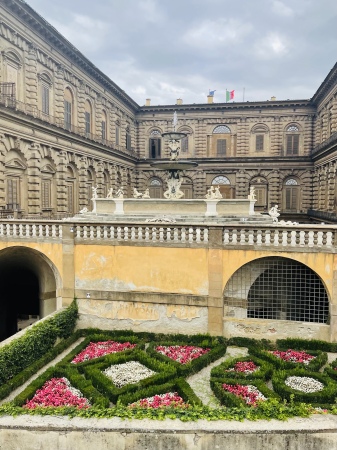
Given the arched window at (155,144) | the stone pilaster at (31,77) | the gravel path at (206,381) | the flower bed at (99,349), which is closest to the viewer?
the gravel path at (206,381)

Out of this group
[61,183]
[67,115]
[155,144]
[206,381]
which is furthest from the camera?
[155,144]

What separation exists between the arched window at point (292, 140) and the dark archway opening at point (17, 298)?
37.3 meters

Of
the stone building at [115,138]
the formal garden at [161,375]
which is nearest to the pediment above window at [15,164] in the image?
the stone building at [115,138]

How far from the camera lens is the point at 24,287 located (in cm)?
1736

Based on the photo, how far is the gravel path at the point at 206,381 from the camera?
918 cm

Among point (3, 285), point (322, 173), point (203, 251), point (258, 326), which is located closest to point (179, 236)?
point (203, 251)

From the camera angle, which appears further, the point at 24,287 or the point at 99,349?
the point at 24,287

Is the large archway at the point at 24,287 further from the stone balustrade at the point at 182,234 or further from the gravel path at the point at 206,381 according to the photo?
the gravel path at the point at 206,381

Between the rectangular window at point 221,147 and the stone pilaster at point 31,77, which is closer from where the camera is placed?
the stone pilaster at point 31,77

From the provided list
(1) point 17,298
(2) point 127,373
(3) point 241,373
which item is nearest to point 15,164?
(1) point 17,298

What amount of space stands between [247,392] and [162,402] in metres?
2.11

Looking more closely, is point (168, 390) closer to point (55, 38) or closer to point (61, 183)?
point (61, 183)

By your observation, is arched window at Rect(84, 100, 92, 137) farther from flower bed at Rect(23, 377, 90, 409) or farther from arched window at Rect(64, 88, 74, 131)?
flower bed at Rect(23, 377, 90, 409)

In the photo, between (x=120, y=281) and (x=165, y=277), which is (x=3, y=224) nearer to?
(x=120, y=281)
